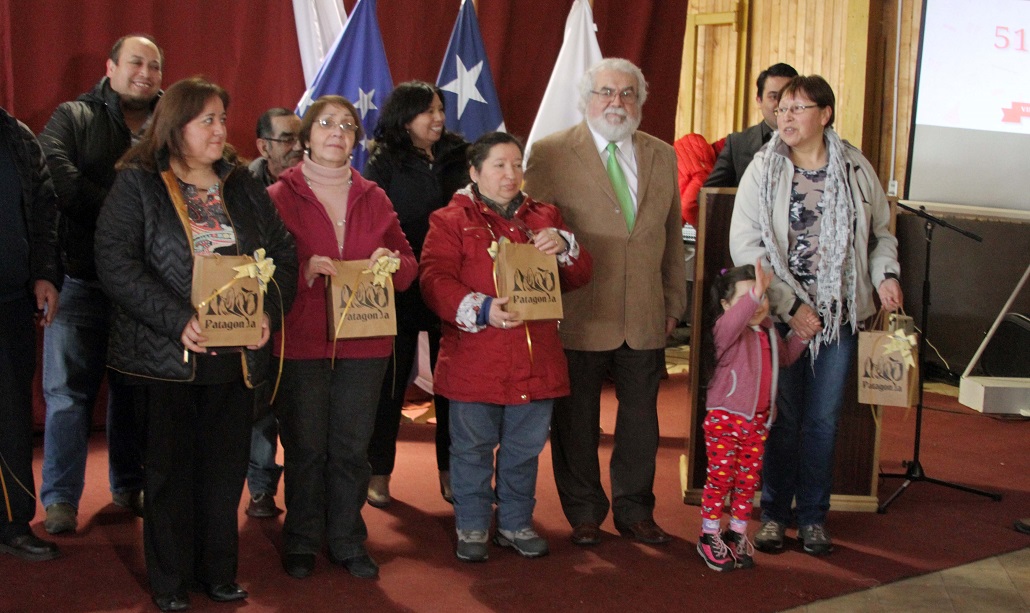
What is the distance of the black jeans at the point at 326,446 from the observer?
123 inches

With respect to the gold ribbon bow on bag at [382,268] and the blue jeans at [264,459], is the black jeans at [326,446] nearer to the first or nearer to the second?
the gold ribbon bow on bag at [382,268]

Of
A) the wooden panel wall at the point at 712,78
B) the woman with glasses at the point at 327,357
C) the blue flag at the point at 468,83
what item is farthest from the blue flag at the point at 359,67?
the wooden panel wall at the point at 712,78

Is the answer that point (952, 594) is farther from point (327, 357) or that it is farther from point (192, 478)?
point (192, 478)

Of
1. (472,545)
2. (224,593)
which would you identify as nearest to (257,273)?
(224,593)

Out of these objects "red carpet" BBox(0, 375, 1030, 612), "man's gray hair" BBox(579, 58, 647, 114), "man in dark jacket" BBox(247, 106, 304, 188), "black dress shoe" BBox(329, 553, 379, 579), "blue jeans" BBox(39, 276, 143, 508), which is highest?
"man's gray hair" BBox(579, 58, 647, 114)

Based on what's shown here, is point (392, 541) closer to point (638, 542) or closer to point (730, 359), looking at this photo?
point (638, 542)

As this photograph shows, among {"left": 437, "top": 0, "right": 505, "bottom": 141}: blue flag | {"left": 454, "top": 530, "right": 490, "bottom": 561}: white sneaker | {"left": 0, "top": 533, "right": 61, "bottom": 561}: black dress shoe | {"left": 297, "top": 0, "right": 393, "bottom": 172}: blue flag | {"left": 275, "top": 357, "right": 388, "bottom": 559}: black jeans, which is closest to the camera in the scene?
{"left": 275, "top": 357, "right": 388, "bottom": 559}: black jeans

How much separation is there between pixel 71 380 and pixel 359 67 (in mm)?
2223

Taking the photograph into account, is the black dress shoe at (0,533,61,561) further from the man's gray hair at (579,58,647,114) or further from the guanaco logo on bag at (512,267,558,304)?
the man's gray hair at (579,58,647,114)

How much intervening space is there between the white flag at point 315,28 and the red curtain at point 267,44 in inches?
1.8

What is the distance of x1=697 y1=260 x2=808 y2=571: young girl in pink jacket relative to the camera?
3365mm

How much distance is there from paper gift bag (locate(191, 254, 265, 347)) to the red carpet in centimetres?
80

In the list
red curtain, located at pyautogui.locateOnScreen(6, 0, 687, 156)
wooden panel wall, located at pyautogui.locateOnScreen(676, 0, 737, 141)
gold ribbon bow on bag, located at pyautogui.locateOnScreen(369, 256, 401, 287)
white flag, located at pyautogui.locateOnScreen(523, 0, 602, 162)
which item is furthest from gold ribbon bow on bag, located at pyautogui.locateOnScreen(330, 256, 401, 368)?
wooden panel wall, located at pyautogui.locateOnScreen(676, 0, 737, 141)

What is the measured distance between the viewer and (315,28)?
17.0 feet
